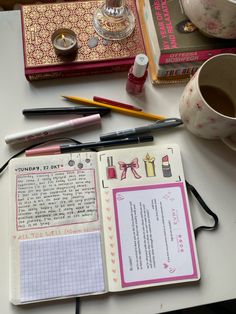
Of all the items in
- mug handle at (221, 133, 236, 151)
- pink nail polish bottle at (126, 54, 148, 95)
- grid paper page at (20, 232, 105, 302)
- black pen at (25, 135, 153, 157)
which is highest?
pink nail polish bottle at (126, 54, 148, 95)

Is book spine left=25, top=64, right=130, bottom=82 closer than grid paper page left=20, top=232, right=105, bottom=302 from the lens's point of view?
No

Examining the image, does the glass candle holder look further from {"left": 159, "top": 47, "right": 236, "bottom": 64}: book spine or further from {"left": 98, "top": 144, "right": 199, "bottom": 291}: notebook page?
{"left": 98, "top": 144, "right": 199, "bottom": 291}: notebook page

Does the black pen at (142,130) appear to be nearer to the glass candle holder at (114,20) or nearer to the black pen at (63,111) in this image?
the black pen at (63,111)

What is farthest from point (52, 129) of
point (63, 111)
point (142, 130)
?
point (142, 130)

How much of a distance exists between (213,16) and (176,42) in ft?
0.24

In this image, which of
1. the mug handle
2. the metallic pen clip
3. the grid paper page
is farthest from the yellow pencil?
the grid paper page

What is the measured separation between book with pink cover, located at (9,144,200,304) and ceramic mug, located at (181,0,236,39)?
0.20m

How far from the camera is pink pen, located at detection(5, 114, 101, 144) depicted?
60cm

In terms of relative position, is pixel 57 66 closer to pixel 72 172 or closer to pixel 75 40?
pixel 75 40

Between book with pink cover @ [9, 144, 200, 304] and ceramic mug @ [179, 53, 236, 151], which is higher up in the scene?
ceramic mug @ [179, 53, 236, 151]

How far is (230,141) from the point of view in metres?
0.60

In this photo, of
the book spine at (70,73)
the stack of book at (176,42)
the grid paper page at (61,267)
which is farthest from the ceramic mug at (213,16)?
the grid paper page at (61,267)

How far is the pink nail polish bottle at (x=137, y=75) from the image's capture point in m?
0.59

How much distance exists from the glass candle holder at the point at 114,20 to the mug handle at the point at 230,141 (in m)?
0.26
